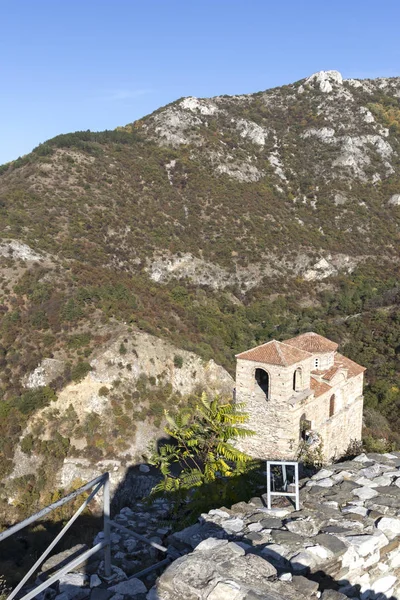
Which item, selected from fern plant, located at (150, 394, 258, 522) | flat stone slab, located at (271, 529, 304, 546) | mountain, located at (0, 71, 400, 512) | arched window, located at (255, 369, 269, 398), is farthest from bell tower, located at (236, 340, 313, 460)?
flat stone slab, located at (271, 529, 304, 546)

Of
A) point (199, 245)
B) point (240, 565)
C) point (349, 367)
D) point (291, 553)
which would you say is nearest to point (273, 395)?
point (349, 367)

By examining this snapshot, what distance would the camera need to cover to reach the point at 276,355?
16094mm

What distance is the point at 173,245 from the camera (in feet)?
179

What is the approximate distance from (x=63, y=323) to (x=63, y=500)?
1095 inches

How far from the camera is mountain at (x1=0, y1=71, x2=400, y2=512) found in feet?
95.3

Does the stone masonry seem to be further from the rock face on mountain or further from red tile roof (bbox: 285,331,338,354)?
the rock face on mountain

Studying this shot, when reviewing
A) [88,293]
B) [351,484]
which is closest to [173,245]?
[88,293]

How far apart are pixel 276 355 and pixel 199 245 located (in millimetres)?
42467

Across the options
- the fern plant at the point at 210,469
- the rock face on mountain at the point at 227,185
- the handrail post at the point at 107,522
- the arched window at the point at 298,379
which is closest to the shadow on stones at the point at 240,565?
the handrail post at the point at 107,522

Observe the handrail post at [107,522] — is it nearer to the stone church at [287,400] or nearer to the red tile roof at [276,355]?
the stone church at [287,400]

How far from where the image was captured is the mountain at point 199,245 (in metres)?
29.0

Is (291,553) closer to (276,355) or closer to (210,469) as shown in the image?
(210,469)

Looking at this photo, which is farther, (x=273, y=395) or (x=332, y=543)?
(x=273, y=395)

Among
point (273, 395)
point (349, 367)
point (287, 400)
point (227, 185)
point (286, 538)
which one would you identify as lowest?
point (287, 400)
